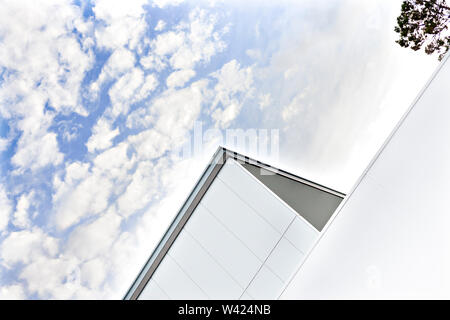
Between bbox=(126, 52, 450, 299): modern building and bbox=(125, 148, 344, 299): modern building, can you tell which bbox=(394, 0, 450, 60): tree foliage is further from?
bbox=(125, 148, 344, 299): modern building

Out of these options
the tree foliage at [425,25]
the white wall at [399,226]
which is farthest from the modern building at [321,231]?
the tree foliage at [425,25]

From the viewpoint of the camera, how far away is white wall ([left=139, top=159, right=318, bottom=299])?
6645 mm

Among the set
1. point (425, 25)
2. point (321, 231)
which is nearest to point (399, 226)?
point (321, 231)

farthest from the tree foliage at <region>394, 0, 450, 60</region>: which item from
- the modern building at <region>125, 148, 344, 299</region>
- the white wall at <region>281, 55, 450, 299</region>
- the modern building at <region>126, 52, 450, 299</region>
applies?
the white wall at <region>281, 55, 450, 299</region>

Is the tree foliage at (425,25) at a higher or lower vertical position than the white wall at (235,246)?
higher

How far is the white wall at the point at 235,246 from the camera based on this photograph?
6645 mm

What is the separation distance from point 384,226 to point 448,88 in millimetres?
2088

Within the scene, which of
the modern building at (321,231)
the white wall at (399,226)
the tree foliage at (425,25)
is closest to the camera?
the white wall at (399,226)

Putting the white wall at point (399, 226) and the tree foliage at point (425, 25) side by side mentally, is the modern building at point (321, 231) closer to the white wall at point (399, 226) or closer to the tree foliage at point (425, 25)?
the white wall at point (399, 226)

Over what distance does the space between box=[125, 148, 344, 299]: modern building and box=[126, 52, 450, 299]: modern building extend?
23 millimetres

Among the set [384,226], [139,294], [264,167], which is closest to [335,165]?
[264,167]

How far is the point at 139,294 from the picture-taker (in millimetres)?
7734
